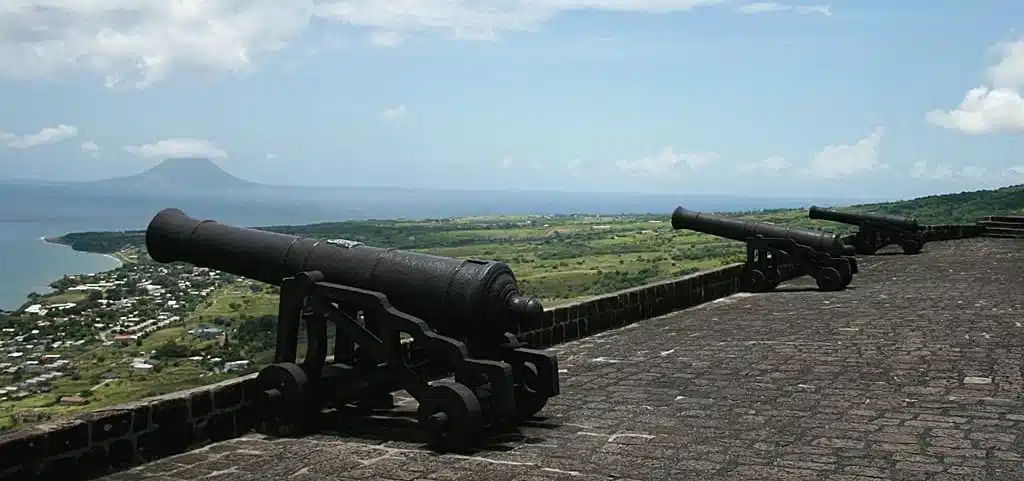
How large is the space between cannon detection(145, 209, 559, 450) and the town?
5.67ft

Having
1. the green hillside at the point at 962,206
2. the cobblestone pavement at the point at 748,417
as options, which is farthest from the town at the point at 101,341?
the green hillside at the point at 962,206

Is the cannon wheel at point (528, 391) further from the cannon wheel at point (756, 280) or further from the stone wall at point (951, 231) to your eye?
the stone wall at point (951, 231)

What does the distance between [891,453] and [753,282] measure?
10337 mm

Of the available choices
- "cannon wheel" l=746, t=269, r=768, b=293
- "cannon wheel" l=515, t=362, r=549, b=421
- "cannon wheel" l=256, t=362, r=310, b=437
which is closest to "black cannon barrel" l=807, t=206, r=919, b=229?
"cannon wheel" l=746, t=269, r=768, b=293

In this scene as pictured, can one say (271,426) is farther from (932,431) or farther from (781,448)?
(932,431)

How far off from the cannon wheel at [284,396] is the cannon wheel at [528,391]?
1.30 metres

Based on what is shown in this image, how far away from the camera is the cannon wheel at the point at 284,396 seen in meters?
6.16

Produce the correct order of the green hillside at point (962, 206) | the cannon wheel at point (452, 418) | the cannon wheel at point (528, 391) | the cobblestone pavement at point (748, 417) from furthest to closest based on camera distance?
the green hillside at point (962, 206), the cannon wheel at point (528, 391), the cannon wheel at point (452, 418), the cobblestone pavement at point (748, 417)

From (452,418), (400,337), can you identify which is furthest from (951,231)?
(452,418)

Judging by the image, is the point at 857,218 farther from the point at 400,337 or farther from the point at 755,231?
the point at 400,337

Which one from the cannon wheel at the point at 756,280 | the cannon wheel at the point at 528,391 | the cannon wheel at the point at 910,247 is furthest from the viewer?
the cannon wheel at the point at 910,247

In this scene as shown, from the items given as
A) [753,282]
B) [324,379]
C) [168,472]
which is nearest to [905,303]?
[753,282]

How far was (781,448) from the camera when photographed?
222 inches

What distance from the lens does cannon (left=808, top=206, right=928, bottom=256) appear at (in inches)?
887
